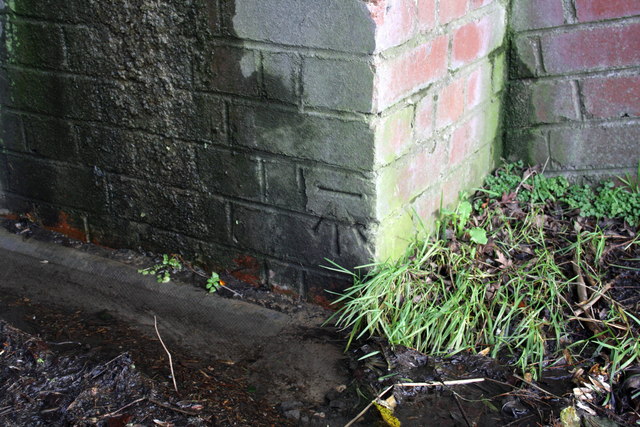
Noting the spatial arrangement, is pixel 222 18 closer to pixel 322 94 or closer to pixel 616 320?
pixel 322 94

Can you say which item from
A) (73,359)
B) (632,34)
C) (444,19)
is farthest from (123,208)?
(632,34)

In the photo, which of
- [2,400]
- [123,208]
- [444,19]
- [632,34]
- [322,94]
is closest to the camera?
[2,400]

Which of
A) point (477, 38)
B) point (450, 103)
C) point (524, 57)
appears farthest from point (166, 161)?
point (524, 57)

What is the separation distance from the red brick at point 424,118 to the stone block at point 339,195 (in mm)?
365

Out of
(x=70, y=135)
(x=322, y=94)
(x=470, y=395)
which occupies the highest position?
(x=322, y=94)

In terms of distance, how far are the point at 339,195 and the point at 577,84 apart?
1.33m

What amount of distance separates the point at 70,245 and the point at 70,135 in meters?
0.56

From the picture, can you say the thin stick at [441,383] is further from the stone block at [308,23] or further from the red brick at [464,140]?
the stone block at [308,23]

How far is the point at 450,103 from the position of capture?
3121 mm

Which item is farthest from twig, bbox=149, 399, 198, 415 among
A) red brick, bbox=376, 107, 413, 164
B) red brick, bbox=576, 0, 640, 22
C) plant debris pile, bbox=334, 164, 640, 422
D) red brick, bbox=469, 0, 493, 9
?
red brick, bbox=576, 0, 640, 22

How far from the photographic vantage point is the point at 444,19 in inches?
115

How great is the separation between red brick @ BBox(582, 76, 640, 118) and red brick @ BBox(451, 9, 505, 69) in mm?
459

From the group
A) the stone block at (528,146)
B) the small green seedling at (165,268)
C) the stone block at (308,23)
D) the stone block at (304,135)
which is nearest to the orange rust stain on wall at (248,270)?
the small green seedling at (165,268)

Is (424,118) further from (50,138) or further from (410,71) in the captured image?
(50,138)
